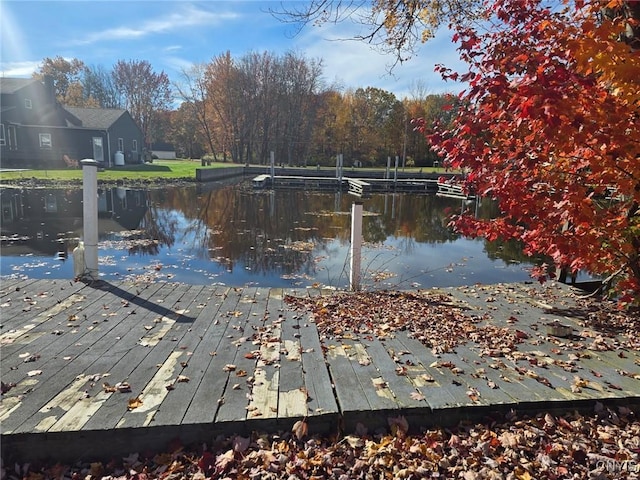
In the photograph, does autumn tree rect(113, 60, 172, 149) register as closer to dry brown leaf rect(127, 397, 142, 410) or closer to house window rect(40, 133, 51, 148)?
house window rect(40, 133, 51, 148)

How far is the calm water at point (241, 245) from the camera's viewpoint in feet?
30.7

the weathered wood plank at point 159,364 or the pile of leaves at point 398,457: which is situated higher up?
Answer: the weathered wood plank at point 159,364

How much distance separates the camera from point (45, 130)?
35.1 metres

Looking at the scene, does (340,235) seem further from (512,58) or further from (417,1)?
(512,58)

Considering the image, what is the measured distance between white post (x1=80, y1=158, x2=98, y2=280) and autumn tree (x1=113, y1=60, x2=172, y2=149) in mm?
60762

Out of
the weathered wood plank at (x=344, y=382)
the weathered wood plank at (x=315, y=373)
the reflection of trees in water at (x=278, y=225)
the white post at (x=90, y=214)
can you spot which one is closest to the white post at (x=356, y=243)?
the reflection of trees in water at (x=278, y=225)

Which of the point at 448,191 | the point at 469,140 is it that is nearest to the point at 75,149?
the point at 448,191

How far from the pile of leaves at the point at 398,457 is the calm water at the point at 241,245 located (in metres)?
3.97

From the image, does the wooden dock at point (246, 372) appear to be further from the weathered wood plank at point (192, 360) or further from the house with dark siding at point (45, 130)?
the house with dark siding at point (45, 130)

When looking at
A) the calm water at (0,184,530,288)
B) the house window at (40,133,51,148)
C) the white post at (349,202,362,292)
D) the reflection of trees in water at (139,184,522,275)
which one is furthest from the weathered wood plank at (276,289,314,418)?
the house window at (40,133,51,148)

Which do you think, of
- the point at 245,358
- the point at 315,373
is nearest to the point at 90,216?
the point at 245,358

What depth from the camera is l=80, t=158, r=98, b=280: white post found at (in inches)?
239

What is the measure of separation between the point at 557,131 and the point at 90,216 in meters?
5.75

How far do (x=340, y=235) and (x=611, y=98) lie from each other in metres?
11.3
